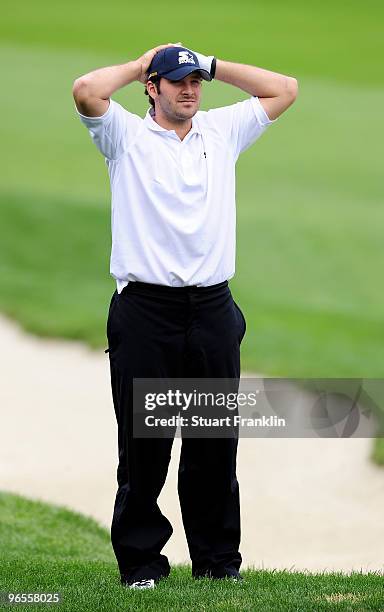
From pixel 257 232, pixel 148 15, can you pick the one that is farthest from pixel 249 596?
pixel 148 15

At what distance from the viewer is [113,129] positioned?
15.8 feet

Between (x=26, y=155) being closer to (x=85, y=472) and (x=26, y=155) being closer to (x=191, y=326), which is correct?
(x=85, y=472)

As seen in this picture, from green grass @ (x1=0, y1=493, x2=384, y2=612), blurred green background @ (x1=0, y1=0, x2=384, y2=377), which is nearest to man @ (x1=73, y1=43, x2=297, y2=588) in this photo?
green grass @ (x1=0, y1=493, x2=384, y2=612)

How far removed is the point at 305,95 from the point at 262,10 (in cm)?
503

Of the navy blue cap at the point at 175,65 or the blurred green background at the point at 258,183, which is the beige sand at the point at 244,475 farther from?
the navy blue cap at the point at 175,65

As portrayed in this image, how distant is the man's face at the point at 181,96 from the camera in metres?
4.84

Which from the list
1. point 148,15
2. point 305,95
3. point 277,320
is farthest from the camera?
point 148,15

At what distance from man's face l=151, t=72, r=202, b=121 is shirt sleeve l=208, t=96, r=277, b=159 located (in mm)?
186

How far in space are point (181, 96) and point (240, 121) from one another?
0.30 m

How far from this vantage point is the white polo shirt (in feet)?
15.7

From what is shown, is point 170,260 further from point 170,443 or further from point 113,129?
point 170,443

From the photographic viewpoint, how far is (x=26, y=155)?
14375 mm

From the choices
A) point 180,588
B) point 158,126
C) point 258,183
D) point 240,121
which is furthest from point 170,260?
point 258,183

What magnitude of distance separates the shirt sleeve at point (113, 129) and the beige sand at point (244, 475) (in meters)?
2.62
